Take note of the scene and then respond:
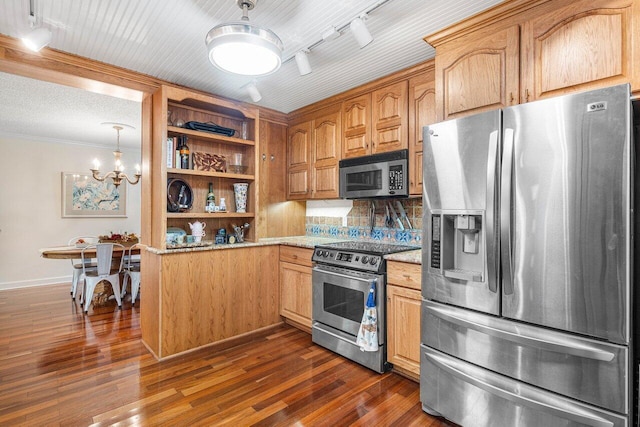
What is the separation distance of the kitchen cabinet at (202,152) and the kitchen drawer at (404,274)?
163 centimetres

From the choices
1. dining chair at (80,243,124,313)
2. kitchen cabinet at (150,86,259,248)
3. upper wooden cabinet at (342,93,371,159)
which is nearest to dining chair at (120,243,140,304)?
dining chair at (80,243,124,313)

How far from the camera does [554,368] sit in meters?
1.51

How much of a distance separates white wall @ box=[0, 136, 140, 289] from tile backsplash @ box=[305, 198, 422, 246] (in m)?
4.46

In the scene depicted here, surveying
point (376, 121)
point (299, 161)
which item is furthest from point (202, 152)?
point (376, 121)

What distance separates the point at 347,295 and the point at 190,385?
1330 mm

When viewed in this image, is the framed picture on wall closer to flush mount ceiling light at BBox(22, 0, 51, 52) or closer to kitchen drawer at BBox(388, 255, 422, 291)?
flush mount ceiling light at BBox(22, 0, 51, 52)

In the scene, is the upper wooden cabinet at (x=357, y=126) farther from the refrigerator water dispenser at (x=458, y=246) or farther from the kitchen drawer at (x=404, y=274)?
the refrigerator water dispenser at (x=458, y=246)

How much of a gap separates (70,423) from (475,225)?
8.47 ft

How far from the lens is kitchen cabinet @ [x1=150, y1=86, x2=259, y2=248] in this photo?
2826 millimetres

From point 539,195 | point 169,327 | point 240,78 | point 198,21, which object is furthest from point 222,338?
point 539,195

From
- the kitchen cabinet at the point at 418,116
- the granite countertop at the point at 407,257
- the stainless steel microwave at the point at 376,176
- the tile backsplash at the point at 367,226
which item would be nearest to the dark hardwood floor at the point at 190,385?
the granite countertop at the point at 407,257

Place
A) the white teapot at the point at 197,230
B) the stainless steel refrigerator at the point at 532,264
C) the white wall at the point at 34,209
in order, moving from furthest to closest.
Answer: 1. the white wall at the point at 34,209
2. the white teapot at the point at 197,230
3. the stainless steel refrigerator at the point at 532,264

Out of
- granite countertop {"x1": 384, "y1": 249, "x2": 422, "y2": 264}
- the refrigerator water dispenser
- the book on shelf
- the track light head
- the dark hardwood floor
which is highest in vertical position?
the track light head

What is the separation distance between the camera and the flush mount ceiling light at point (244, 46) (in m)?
1.67
